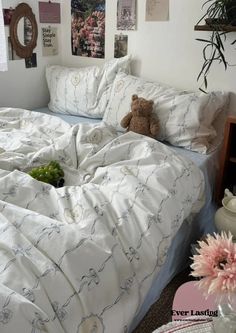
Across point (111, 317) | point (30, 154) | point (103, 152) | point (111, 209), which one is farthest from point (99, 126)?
point (111, 317)

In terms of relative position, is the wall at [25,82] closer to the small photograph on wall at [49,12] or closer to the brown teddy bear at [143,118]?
the small photograph on wall at [49,12]

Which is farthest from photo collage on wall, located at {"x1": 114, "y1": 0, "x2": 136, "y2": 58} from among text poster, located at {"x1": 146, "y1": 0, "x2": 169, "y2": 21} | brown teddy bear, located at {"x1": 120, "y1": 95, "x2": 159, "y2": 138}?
Result: brown teddy bear, located at {"x1": 120, "y1": 95, "x2": 159, "y2": 138}

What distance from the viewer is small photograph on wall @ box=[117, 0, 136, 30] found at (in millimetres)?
2203

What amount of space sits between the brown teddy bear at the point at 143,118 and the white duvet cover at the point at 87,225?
237 mm

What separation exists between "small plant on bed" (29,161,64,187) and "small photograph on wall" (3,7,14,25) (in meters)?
1.34

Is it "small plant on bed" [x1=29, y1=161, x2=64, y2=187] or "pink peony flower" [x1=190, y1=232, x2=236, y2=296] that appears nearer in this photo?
"pink peony flower" [x1=190, y1=232, x2=236, y2=296]

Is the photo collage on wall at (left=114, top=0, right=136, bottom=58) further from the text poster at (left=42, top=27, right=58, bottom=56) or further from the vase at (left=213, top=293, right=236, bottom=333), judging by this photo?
the vase at (left=213, top=293, right=236, bottom=333)

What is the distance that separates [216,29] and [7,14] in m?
1.39

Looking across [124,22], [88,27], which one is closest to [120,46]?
[124,22]

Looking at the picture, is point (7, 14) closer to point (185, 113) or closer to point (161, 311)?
point (185, 113)

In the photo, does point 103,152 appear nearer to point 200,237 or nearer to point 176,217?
point 176,217

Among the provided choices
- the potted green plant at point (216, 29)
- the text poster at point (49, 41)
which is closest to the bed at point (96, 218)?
the potted green plant at point (216, 29)

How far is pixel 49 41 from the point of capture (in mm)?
2613

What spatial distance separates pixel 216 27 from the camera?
173 centimetres
